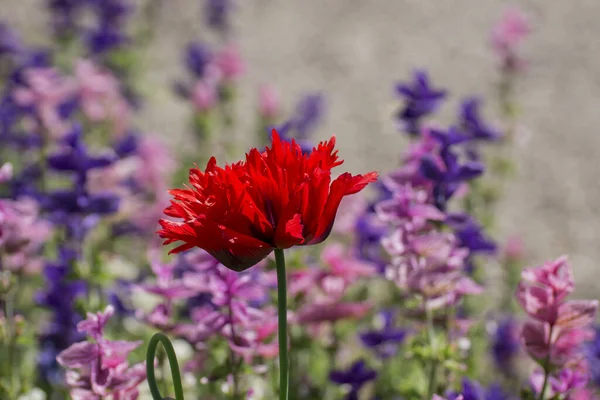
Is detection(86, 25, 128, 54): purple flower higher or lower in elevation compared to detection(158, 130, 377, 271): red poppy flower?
higher

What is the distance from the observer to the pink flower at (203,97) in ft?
11.9

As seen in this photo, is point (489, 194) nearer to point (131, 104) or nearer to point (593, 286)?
point (593, 286)

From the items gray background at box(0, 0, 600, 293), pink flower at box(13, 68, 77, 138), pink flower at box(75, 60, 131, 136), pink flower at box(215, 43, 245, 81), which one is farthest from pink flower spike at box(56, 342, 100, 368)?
gray background at box(0, 0, 600, 293)

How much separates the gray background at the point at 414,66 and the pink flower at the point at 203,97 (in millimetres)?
604

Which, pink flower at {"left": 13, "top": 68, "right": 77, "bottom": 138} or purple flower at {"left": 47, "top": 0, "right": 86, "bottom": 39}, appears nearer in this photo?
pink flower at {"left": 13, "top": 68, "right": 77, "bottom": 138}

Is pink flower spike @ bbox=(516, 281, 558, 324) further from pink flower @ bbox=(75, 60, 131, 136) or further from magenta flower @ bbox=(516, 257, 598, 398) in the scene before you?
pink flower @ bbox=(75, 60, 131, 136)

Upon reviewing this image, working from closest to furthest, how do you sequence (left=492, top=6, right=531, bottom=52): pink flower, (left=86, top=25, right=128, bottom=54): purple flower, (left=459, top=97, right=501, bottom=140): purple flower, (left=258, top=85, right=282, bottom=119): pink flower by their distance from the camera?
(left=459, top=97, right=501, bottom=140): purple flower
(left=492, top=6, right=531, bottom=52): pink flower
(left=86, top=25, right=128, bottom=54): purple flower
(left=258, top=85, right=282, bottom=119): pink flower

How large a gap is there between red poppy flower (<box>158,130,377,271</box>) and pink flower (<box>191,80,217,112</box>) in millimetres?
2605

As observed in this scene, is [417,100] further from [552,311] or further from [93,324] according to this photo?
[93,324]

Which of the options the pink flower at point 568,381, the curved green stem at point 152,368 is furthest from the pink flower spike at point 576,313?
the curved green stem at point 152,368

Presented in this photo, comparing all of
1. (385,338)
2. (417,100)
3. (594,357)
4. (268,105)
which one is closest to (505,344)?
(594,357)

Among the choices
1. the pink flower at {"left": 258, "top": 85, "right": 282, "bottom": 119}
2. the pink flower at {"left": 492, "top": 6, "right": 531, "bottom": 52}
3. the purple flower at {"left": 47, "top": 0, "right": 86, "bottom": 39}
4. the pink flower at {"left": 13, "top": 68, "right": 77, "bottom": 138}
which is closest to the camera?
the pink flower at {"left": 13, "top": 68, "right": 77, "bottom": 138}

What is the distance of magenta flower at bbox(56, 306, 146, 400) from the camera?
126 cm

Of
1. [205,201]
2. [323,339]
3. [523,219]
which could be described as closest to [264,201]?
[205,201]
